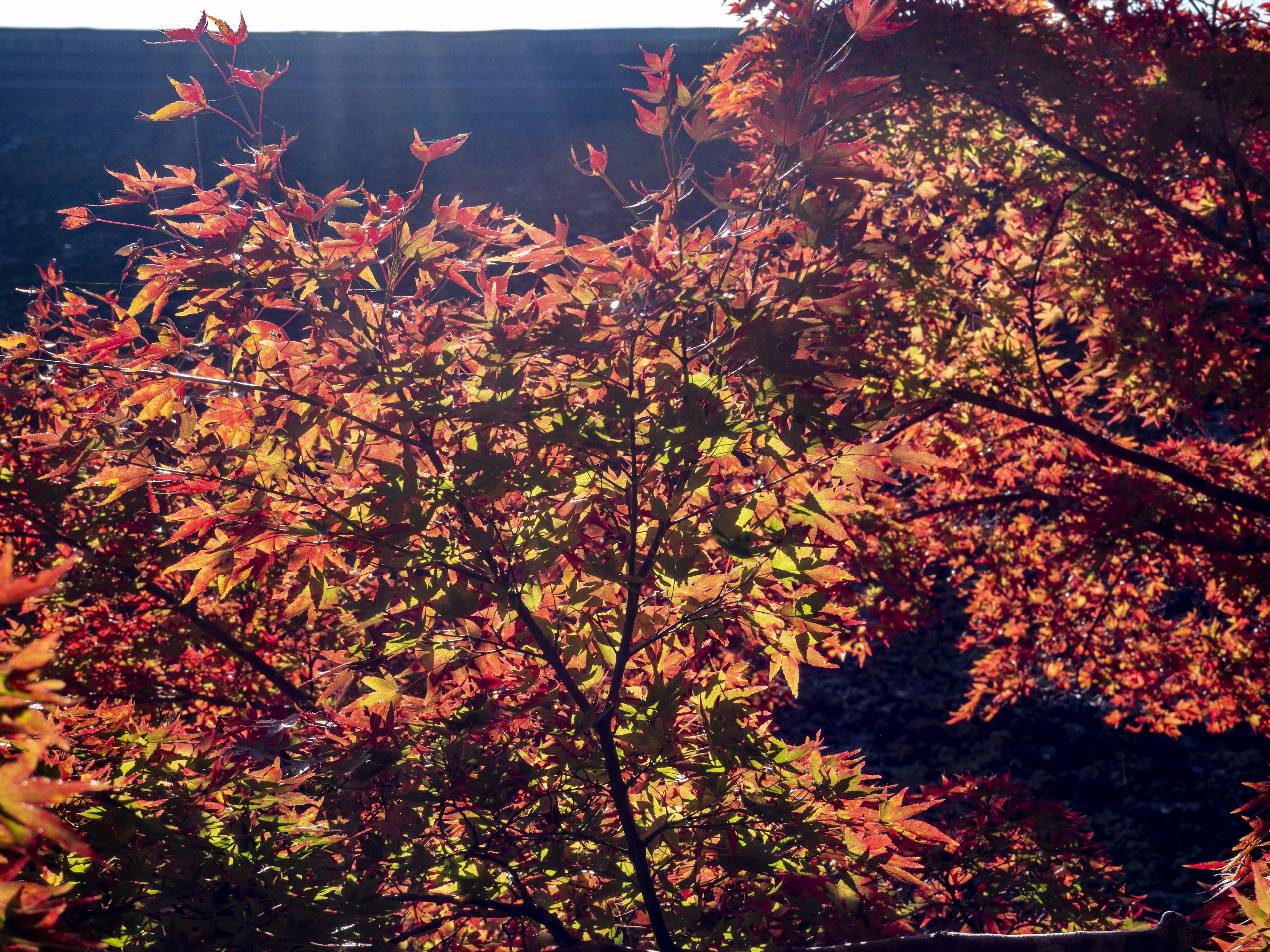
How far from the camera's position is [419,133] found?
337 inches

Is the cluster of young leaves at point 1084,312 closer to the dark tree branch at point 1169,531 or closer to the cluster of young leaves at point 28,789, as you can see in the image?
the dark tree branch at point 1169,531

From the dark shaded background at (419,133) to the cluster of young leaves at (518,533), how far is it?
18.0 feet

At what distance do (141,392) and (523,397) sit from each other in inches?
27.8

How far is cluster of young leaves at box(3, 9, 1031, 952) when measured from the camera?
142cm

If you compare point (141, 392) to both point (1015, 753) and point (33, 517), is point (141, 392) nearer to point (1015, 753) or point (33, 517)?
point (33, 517)

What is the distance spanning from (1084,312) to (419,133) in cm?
711

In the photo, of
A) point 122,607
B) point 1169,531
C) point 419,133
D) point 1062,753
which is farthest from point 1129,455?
point 419,133

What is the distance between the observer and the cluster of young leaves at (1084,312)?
134 inches

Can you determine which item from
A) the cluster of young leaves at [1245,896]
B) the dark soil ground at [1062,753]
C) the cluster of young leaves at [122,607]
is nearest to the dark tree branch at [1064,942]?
the cluster of young leaves at [1245,896]

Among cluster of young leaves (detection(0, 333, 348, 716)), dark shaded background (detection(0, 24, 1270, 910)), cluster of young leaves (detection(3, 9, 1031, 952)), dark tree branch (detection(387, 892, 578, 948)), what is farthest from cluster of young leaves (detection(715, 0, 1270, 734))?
cluster of young leaves (detection(0, 333, 348, 716))

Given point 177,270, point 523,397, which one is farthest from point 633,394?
point 177,270

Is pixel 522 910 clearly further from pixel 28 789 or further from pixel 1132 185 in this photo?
pixel 1132 185

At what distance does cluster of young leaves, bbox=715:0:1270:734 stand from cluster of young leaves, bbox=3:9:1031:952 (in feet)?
5.64

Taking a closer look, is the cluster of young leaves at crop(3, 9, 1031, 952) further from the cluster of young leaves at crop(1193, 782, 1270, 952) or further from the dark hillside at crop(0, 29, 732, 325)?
the dark hillside at crop(0, 29, 732, 325)
